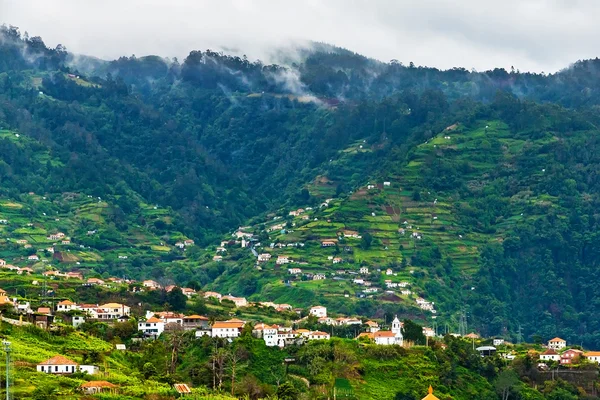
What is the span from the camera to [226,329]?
9938cm

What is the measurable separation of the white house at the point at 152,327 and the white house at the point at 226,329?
3575mm

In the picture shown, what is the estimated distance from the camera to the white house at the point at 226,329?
325ft

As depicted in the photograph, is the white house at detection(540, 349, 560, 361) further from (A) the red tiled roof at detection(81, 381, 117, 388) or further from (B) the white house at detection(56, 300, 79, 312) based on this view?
(A) the red tiled roof at detection(81, 381, 117, 388)

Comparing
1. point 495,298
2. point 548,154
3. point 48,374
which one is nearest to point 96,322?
point 48,374

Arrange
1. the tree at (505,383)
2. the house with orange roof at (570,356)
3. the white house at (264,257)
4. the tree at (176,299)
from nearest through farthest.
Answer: the tree at (505,383)
the house with orange roof at (570,356)
the tree at (176,299)
the white house at (264,257)

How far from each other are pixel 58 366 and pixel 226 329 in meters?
22.9

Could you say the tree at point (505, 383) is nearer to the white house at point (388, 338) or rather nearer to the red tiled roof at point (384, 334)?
the white house at point (388, 338)

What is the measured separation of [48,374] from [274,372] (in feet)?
66.5

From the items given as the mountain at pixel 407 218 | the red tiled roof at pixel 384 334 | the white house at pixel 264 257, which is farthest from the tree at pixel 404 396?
the white house at pixel 264 257

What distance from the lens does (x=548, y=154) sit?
18250cm

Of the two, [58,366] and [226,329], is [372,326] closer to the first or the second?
[226,329]

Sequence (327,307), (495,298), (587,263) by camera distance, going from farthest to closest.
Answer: (587,263), (495,298), (327,307)

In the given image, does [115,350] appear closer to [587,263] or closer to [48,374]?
[48,374]

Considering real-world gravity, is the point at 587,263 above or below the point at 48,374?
above
